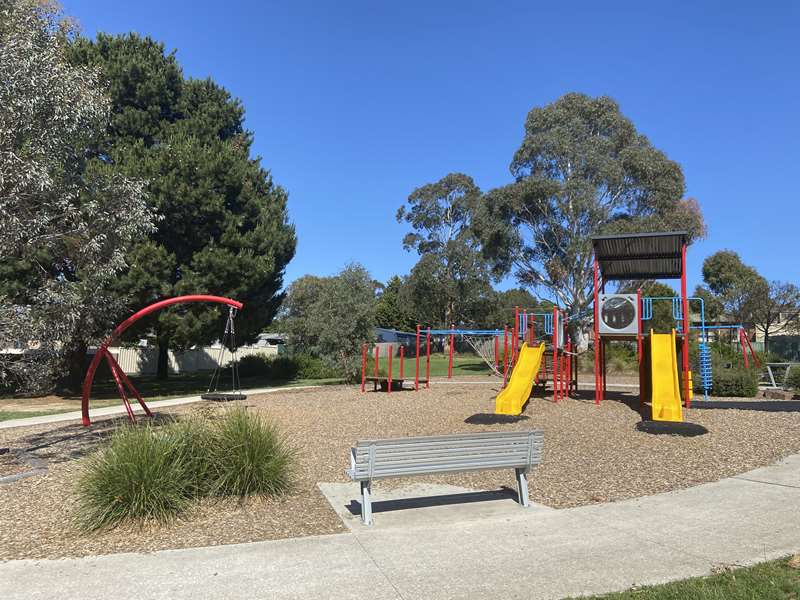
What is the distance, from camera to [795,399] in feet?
50.2

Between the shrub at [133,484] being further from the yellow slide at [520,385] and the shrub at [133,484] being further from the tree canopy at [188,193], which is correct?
the tree canopy at [188,193]

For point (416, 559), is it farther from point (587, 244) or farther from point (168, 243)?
point (587, 244)

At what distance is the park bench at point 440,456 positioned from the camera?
5.86 m

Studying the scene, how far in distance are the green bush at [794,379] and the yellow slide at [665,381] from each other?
5.17m

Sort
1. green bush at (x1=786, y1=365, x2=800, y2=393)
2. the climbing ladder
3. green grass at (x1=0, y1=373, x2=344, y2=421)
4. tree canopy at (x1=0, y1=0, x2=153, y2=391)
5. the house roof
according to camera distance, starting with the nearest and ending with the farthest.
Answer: tree canopy at (x1=0, y1=0, x2=153, y2=391), the house roof, green bush at (x1=786, y1=365, x2=800, y2=393), the climbing ladder, green grass at (x1=0, y1=373, x2=344, y2=421)

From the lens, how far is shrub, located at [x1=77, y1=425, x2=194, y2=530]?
18.5 feet

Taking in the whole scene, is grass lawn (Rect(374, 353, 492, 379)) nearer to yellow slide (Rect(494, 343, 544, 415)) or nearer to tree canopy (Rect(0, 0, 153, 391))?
yellow slide (Rect(494, 343, 544, 415))

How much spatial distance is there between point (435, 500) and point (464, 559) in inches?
73.4

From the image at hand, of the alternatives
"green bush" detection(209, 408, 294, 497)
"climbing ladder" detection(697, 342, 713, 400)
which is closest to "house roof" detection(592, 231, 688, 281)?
"climbing ladder" detection(697, 342, 713, 400)

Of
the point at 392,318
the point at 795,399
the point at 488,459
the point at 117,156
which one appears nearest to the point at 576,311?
the point at 795,399

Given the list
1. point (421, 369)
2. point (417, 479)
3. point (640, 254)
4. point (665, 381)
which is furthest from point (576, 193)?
point (417, 479)

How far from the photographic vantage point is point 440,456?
609cm

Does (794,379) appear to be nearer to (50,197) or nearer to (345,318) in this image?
(345,318)

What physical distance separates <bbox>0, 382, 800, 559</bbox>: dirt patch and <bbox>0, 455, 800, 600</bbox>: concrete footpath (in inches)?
17.4
